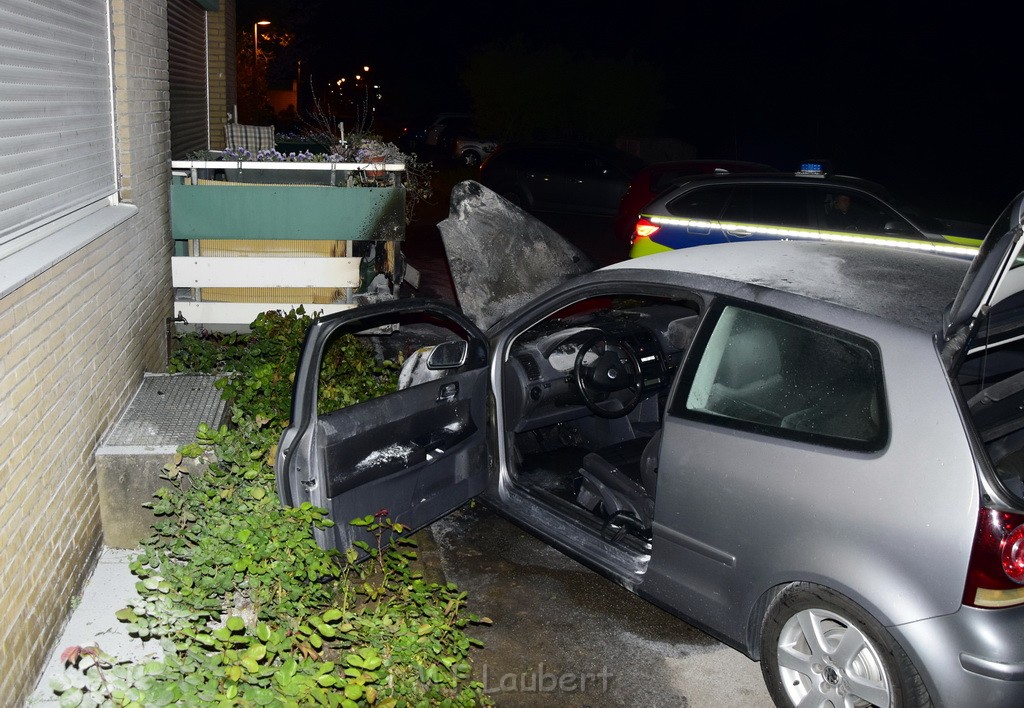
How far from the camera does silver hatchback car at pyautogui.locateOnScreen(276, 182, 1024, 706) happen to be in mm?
3199

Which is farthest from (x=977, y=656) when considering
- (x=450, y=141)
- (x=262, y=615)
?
(x=450, y=141)

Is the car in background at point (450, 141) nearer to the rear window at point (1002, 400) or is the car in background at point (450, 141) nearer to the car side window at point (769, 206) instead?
the car side window at point (769, 206)

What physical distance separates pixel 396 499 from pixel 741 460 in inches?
62.3

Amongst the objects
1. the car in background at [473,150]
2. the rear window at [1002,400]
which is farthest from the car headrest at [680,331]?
the car in background at [473,150]

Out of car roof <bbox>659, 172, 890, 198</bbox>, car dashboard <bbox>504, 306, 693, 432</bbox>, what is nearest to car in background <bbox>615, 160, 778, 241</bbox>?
car roof <bbox>659, 172, 890, 198</bbox>

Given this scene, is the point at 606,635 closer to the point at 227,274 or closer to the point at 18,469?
the point at 18,469

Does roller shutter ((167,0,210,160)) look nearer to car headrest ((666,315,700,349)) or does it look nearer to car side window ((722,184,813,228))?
car headrest ((666,315,700,349))

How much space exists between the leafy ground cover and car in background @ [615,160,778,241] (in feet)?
30.6

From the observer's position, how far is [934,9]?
84.6ft

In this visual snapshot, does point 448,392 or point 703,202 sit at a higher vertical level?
point 703,202

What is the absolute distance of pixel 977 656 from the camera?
313cm

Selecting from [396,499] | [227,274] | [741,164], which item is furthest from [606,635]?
[741,164]

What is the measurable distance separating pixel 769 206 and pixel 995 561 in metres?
7.06

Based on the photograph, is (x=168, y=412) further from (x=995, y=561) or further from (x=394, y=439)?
(x=995, y=561)
